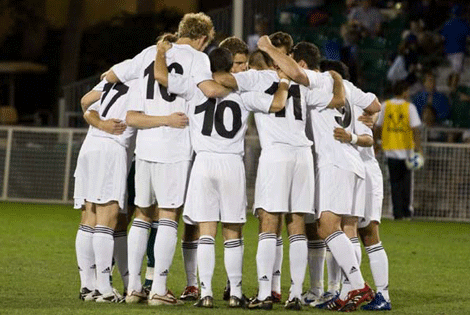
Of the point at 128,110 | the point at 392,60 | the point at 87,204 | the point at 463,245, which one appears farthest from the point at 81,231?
the point at 392,60

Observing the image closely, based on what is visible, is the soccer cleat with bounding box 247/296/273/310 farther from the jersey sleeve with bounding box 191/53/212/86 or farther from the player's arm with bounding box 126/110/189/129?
the jersey sleeve with bounding box 191/53/212/86

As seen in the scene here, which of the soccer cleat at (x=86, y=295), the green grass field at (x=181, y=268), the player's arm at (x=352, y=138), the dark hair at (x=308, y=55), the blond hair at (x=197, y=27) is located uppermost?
the blond hair at (x=197, y=27)

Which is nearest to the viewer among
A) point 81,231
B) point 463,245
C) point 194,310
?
point 194,310

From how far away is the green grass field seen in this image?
32.5 feet

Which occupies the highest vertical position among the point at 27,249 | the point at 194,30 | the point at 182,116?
the point at 194,30

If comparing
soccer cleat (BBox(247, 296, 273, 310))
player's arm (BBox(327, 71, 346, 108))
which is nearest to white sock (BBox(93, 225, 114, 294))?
soccer cleat (BBox(247, 296, 273, 310))

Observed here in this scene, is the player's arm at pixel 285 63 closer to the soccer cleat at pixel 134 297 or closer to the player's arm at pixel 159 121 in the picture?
the player's arm at pixel 159 121

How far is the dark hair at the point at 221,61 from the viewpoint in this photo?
979cm

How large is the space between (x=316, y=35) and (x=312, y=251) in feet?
45.2

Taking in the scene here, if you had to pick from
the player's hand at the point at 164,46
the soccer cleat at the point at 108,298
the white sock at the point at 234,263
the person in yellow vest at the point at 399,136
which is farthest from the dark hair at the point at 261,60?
the person in yellow vest at the point at 399,136

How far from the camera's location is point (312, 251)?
10.4m

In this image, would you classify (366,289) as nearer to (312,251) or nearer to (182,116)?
(312,251)

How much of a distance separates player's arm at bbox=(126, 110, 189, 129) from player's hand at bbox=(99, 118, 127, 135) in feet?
0.69

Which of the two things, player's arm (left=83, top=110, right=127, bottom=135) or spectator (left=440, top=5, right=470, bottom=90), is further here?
spectator (left=440, top=5, right=470, bottom=90)
